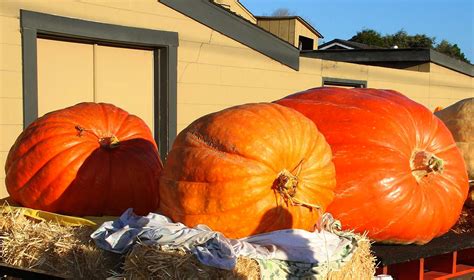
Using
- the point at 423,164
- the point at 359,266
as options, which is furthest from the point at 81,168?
the point at 423,164

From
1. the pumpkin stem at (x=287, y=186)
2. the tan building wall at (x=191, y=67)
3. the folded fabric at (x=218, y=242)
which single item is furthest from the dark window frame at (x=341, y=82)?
the folded fabric at (x=218, y=242)

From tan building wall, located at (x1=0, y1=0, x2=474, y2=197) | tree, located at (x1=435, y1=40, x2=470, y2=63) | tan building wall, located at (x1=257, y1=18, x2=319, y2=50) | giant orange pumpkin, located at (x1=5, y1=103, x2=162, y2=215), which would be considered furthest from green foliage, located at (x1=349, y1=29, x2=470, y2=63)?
giant orange pumpkin, located at (x1=5, y1=103, x2=162, y2=215)

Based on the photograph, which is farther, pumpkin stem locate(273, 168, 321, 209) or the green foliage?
the green foliage

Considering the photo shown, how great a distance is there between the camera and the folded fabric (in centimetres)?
217

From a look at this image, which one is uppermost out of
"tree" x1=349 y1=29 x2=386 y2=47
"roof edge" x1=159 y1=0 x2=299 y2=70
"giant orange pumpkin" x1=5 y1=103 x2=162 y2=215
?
"tree" x1=349 y1=29 x2=386 y2=47

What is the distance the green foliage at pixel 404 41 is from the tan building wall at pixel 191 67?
4083cm

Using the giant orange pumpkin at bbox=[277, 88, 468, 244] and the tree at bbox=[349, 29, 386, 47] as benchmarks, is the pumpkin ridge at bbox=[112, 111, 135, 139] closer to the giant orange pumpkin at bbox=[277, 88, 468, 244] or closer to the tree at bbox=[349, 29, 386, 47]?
the giant orange pumpkin at bbox=[277, 88, 468, 244]

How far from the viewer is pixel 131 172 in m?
3.11

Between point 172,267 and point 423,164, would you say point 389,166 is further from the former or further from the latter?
point 172,267

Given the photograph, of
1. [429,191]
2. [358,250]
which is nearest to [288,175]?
[358,250]

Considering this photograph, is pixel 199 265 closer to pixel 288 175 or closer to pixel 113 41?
pixel 288 175

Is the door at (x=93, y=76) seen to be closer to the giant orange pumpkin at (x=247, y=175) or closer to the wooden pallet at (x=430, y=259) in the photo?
the giant orange pumpkin at (x=247, y=175)

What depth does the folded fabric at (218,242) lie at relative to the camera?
2.17m

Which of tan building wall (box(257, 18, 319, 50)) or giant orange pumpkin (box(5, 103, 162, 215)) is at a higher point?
tan building wall (box(257, 18, 319, 50))
